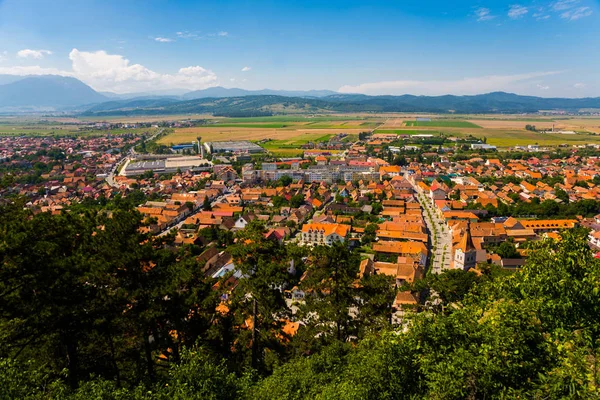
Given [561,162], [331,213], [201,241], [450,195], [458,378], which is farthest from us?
[561,162]

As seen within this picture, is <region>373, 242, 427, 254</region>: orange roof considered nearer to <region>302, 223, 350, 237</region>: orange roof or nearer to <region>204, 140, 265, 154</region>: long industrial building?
<region>302, 223, 350, 237</region>: orange roof

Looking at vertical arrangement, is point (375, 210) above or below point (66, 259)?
below

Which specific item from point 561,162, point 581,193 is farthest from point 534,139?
point 581,193

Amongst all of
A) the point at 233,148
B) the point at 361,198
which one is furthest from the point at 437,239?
the point at 233,148

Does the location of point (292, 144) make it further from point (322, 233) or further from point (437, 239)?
point (437, 239)

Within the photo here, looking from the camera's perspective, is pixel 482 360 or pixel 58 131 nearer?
pixel 482 360

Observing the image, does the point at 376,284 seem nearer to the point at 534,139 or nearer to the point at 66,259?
the point at 66,259

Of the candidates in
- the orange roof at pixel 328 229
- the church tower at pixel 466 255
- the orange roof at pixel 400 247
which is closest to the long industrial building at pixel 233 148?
the orange roof at pixel 328 229
